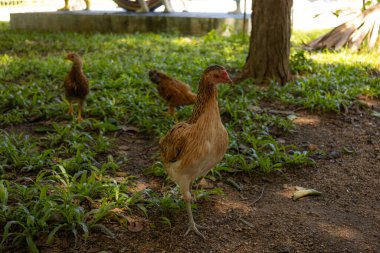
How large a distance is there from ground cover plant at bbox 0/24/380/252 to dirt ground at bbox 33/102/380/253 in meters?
0.12

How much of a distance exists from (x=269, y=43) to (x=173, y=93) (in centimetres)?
227

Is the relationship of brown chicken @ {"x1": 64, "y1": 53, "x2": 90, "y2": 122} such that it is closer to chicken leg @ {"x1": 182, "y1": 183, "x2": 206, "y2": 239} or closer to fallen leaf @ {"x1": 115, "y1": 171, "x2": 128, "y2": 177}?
fallen leaf @ {"x1": 115, "y1": 171, "x2": 128, "y2": 177}

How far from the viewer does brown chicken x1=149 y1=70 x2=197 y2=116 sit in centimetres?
539

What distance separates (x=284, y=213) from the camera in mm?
3629

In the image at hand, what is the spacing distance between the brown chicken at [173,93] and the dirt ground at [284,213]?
66 cm

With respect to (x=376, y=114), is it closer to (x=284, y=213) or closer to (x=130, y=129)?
(x=284, y=213)

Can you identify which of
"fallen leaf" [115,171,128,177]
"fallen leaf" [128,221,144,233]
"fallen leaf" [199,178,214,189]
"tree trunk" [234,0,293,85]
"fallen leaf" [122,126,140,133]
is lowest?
"fallen leaf" [128,221,144,233]

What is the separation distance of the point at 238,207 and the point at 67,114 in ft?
9.84

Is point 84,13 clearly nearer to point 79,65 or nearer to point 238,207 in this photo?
point 79,65

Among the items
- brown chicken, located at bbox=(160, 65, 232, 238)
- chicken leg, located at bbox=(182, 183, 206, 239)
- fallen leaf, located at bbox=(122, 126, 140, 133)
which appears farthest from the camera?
fallen leaf, located at bbox=(122, 126, 140, 133)

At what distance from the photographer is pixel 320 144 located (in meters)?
5.04

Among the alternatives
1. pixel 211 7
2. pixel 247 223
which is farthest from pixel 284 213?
pixel 211 7

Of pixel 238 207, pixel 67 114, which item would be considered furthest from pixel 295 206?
pixel 67 114

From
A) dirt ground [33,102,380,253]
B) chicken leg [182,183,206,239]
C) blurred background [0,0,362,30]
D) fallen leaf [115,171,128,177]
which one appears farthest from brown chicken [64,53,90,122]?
blurred background [0,0,362,30]
